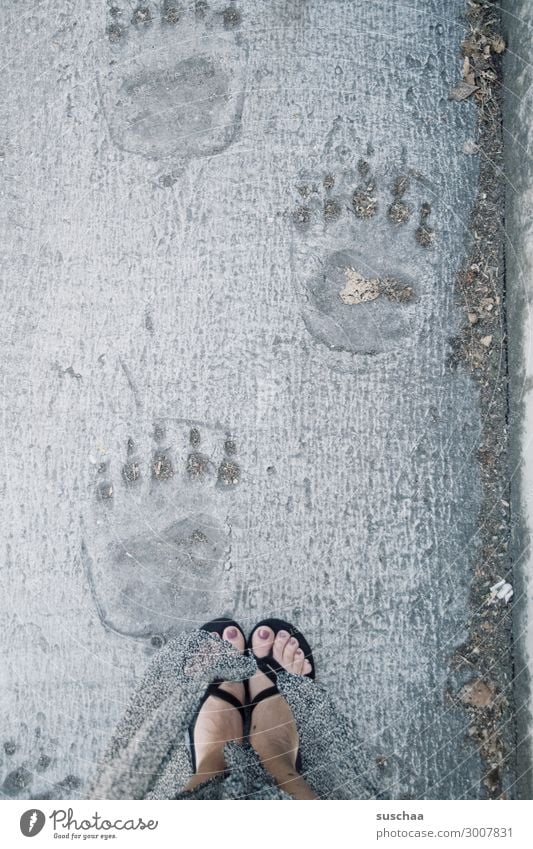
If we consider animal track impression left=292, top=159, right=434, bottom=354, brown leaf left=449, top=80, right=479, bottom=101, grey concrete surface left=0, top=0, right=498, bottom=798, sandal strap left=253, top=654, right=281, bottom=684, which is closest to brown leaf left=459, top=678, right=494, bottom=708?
grey concrete surface left=0, top=0, right=498, bottom=798

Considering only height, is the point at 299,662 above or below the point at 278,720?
above

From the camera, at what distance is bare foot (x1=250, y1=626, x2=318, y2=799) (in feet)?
6.65

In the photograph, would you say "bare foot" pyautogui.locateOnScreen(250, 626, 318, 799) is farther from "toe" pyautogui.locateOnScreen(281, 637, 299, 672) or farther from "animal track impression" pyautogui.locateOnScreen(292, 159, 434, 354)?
"animal track impression" pyautogui.locateOnScreen(292, 159, 434, 354)

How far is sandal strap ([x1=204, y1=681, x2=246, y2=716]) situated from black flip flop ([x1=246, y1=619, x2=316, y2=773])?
0.04m

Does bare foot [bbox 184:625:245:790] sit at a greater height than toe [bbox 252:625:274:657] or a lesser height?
lesser

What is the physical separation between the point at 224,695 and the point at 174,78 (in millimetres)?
2067

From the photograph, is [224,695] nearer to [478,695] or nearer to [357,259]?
[478,695]

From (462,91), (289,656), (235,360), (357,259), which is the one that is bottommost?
(289,656)

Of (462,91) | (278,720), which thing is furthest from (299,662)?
(462,91)

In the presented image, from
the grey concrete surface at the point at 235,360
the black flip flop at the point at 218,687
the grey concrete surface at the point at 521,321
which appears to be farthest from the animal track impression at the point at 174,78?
the black flip flop at the point at 218,687

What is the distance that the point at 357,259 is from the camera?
216 centimetres

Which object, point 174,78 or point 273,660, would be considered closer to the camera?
point 273,660

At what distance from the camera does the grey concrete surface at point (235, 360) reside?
2.09 metres

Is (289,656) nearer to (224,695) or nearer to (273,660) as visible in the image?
(273,660)
